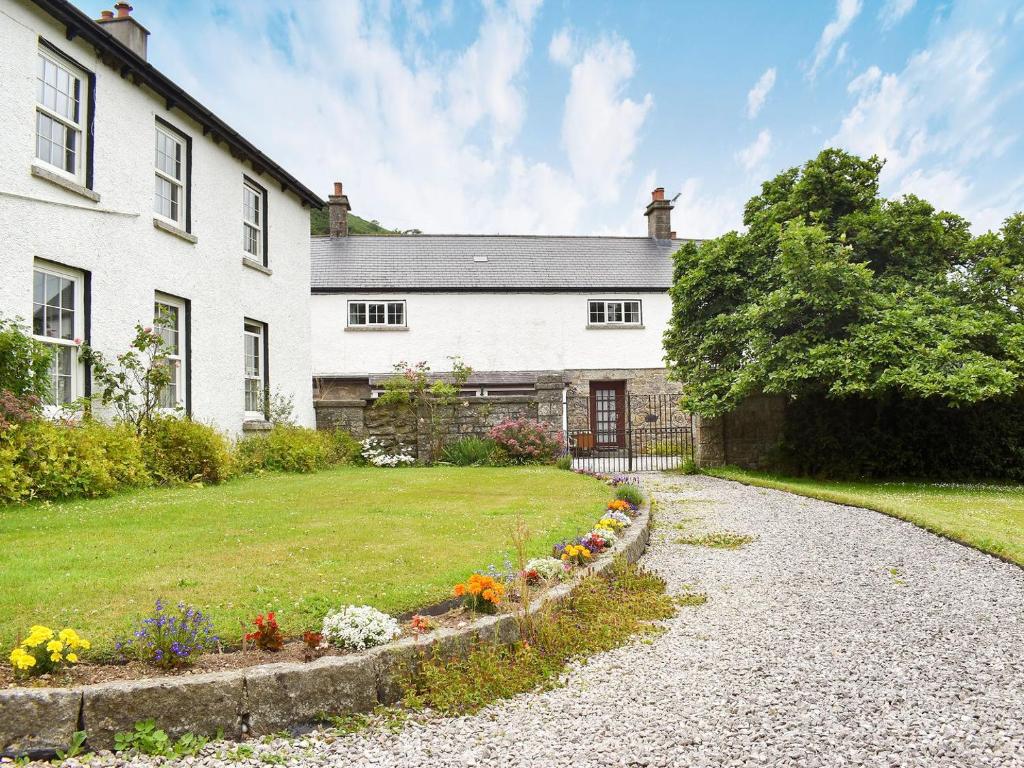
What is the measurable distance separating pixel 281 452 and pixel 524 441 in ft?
16.7

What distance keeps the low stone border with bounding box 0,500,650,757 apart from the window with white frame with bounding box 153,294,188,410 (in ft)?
28.6

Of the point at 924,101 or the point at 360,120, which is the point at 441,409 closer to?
the point at 360,120

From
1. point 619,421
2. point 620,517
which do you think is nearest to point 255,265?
point 620,517

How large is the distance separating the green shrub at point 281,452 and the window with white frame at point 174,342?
1.42m

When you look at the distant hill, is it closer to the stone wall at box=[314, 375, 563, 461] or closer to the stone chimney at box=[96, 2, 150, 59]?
the stone wall at box=[314, 375, 563, 461]

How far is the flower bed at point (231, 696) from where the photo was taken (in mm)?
2699

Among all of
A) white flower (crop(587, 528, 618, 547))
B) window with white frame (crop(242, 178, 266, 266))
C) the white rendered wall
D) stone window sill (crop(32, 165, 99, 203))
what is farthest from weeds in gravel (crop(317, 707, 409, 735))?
the white rendered wall

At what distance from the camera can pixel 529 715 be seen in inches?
124

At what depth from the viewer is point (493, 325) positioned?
2330 cm

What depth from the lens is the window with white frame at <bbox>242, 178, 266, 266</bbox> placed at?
545 inches

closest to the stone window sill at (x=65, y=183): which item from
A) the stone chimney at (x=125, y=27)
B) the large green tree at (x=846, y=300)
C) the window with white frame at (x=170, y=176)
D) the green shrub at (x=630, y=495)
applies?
the window with white frame at (x=170, y=176)

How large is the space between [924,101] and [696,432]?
297 inches

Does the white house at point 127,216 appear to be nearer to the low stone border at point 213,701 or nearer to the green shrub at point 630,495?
the low stone border at point 213,701

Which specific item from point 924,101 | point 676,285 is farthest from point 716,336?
point 924,101
